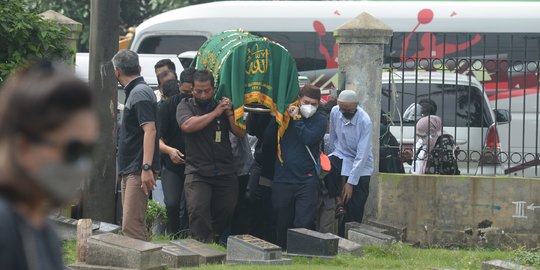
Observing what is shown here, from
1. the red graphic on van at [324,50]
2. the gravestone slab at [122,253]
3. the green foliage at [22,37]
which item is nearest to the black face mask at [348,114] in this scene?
the green foliage at [22,37]

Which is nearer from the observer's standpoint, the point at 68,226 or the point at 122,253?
the point at 122,253

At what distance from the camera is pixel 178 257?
934 centimetres

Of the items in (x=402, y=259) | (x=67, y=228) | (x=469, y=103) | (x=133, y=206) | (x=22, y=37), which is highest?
(x=22, y=37)

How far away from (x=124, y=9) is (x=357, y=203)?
65.9 ft

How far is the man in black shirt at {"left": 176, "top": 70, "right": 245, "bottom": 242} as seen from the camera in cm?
1082

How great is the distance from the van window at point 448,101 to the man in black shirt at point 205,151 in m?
2.71

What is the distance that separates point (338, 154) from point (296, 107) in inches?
37.6

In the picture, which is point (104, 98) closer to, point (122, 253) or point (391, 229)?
point (122, 253)

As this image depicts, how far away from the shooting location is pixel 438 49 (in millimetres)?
17781

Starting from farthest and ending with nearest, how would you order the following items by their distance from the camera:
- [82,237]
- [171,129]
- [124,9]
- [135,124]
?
[124,9] < [171,129] < [135,124] < [82,237]

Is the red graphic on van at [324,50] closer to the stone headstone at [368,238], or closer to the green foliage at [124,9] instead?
the green foliage at [124,9]

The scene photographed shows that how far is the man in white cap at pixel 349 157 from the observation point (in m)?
11.9

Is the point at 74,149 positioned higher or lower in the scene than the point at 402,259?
higher

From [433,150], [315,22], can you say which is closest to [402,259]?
[433,150]
